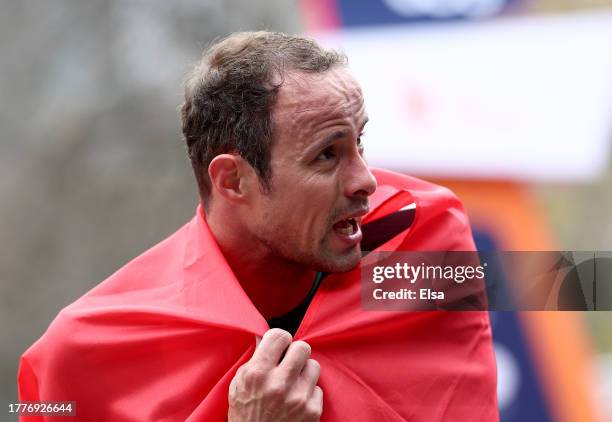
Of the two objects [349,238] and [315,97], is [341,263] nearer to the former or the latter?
[349,238]

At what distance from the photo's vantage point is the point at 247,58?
1.81 metres

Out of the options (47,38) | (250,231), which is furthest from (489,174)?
(47,38)

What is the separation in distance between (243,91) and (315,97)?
0.15 m

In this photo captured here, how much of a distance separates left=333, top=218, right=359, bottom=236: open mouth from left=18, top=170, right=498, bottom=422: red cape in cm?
10

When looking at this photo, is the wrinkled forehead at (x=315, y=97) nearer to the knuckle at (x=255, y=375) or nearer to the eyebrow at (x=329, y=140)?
the eyebrow at (x=329, y=140)

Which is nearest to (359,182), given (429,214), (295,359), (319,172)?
(319,172)

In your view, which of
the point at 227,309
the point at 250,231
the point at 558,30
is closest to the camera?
the point at 227,309

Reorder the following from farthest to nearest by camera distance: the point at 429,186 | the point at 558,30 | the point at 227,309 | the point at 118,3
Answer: the point at 118,3
the point at 558,30
the point at 429,186
the point at 227,309

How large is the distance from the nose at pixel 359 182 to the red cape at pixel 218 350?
0.18 metres

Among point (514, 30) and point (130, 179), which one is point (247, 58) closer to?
point (514, 30)

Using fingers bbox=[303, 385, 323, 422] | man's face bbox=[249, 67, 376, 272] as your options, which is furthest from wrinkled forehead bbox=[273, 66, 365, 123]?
fingers bbox=[303, 385, 323, 422]

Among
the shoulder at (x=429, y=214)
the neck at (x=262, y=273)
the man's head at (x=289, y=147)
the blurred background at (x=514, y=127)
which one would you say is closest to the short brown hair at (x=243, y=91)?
the man's head at (x=289, y=147)

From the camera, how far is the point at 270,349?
162 cm

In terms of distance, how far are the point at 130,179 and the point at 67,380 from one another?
2.74 meters
